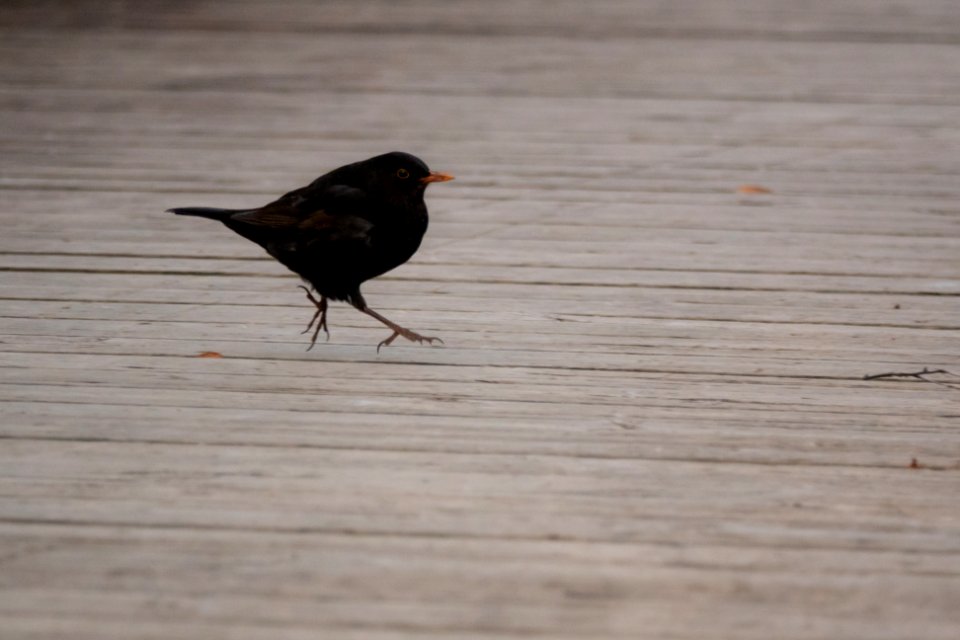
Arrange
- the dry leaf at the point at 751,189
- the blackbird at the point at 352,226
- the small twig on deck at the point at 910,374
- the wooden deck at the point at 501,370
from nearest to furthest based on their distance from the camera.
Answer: the wooden deck at the point at 501,370 < the small twig on deck at the point at 910,374 < the blackbird at the point at 352,226 < the dry leaf at the point at 751,189

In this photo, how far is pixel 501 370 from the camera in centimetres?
318

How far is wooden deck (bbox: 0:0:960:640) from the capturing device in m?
2.10

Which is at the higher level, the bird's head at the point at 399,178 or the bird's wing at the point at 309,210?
the bird's head at the point at 399,178

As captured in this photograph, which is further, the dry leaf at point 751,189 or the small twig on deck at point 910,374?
the dry leaf at point 751,189

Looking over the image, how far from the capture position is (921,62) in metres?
7.45

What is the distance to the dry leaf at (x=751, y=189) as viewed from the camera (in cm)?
494

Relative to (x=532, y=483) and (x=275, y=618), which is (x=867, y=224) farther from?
(x=275, y=618)

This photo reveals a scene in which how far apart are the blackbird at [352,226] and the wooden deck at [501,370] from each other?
0.16m

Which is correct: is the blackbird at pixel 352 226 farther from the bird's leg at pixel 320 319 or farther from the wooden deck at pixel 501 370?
the wooden deck at pixel 501 370

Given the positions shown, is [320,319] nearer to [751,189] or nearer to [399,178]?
[399,178]

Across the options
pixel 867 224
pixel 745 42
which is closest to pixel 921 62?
pixel 745 42

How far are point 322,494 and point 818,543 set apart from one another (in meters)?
→ 0.80

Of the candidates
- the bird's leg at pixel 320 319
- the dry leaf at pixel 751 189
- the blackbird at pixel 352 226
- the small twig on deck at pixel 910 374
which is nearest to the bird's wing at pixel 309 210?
the blackbird at pixel 352 226

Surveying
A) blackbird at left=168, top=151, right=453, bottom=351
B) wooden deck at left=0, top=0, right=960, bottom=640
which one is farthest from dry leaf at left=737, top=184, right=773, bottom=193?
blackbird at left=168, top=151, right=453, bottom=351
